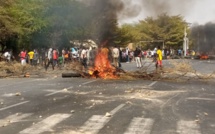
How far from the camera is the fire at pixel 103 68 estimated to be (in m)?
19.8

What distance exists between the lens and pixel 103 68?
65.7 ft

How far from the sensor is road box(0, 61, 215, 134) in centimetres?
784

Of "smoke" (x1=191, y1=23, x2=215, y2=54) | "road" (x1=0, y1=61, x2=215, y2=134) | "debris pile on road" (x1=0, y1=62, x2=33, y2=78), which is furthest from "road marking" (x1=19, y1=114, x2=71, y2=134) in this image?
"smoke" (x1=191, y1=23, x2=215, y2=54)

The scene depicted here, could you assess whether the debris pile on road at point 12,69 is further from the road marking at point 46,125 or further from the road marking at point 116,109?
the road marking at point 46,125

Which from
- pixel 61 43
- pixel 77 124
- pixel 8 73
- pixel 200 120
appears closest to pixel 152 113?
pixel 200 120

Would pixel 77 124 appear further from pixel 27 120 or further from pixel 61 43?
pixel 61 43

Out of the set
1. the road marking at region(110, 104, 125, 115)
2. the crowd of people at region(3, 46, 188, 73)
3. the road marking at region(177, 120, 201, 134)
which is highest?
the crowd of people at region(3, 46, 188, 73)

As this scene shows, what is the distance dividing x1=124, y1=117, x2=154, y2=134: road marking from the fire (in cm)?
1098

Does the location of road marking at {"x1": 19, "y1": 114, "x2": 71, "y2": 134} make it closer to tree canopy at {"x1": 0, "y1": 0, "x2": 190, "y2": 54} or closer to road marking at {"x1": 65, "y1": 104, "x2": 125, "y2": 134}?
road marking at {"x1": 65, "y1": 104, "x2": 125, "y2": 134}

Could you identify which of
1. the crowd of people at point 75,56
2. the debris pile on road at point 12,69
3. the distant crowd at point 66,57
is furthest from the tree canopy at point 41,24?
the debris pile on road at point 12,69

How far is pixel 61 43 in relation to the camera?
44156mm

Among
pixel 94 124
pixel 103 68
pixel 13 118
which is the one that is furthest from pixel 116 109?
pixel 103 68

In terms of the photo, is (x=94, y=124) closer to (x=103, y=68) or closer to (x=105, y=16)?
(x=103, y=68)

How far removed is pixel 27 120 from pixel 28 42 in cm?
3429
